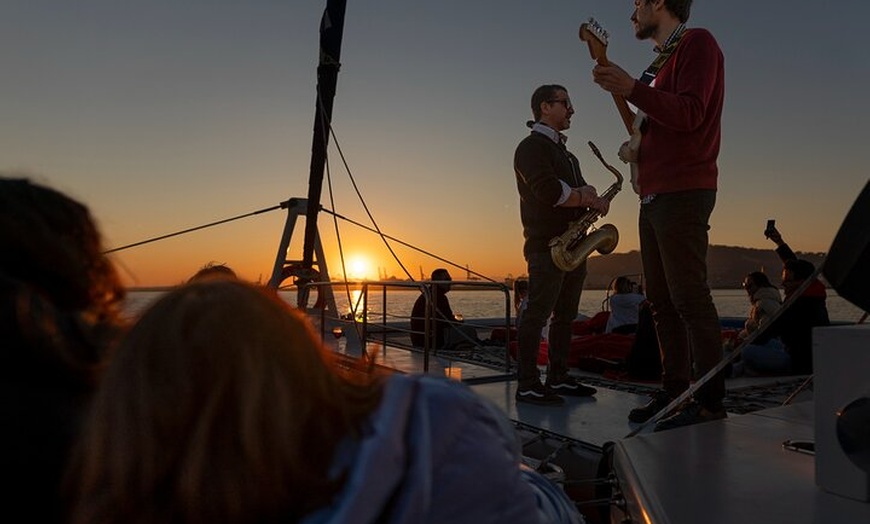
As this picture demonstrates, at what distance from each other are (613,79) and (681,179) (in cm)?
49

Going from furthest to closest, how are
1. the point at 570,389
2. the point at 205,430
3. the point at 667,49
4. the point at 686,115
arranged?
the point at 570,389 < the point at 667,49 < the point at 686,115 < the point at 205,430

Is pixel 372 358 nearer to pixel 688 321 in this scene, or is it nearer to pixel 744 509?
pixel 744 509

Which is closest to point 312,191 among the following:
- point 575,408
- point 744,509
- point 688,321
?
point 575,408

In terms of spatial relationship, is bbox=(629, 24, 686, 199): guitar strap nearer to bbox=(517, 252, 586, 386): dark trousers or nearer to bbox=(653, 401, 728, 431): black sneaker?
bbox=(517, 252, 586, 386): dark trousers

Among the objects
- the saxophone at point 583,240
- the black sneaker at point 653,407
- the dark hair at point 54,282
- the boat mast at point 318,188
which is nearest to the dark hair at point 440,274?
the boat mast at point 318,188

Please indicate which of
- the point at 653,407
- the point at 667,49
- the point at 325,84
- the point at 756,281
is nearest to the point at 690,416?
the point at 653,407

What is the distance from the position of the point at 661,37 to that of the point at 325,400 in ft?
8.39

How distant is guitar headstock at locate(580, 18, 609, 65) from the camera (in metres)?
2.79

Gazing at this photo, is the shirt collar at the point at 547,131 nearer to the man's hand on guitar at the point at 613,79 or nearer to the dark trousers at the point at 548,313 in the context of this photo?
the dark trousers at the point at 548,313

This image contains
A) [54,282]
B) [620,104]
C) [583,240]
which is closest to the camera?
[54,282]

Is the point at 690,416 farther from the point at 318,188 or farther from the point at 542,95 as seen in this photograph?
the point at 318,188

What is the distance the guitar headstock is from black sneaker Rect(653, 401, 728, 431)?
4.96 feet

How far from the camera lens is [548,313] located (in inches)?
127

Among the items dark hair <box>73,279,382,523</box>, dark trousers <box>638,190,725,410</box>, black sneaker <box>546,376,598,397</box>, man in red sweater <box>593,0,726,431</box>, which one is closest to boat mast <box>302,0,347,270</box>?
black sneaker <box>546,376,598,397</box>
